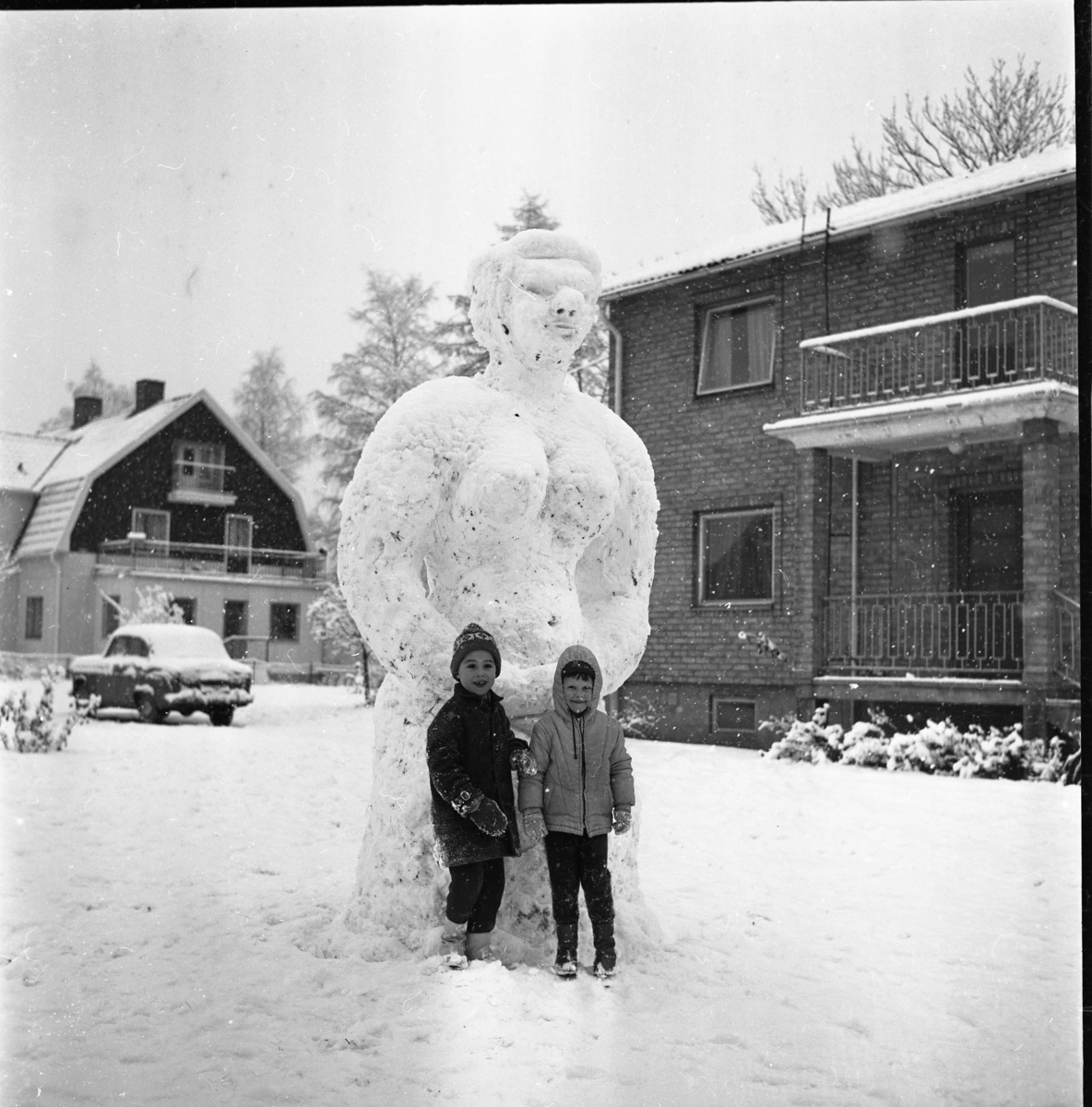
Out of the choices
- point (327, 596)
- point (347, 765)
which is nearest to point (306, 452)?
point (327, 596)

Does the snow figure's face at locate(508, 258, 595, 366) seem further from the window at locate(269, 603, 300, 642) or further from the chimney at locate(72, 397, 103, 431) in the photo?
the window at locate(269, 603, 300, 642)

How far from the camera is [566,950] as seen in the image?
3.30 meters

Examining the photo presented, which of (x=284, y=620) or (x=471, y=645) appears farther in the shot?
(x=284, y=620)

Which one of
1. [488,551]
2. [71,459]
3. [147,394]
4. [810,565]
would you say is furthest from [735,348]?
[488,551]

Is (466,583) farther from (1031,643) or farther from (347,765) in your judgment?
(1031,643)

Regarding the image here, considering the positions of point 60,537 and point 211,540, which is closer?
point 60,537

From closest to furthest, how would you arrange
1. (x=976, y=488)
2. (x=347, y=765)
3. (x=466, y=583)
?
(x=466, y=583), (x=347, y=765), (x=976, y=488)

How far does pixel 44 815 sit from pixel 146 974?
2.61m

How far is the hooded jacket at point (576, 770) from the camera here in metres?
3.29

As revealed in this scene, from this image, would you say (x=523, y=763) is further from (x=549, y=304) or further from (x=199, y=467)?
(x=199, y=467)

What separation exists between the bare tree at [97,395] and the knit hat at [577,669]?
9.39 feet

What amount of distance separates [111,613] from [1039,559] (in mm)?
5820

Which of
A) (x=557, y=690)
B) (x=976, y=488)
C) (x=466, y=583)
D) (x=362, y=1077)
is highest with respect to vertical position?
(x=976, y=488)

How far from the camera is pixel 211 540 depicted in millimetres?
7809
